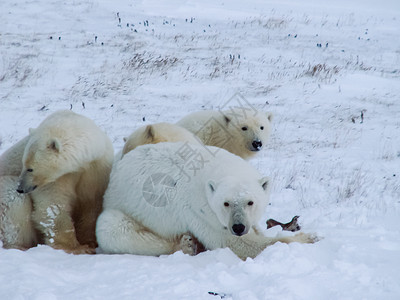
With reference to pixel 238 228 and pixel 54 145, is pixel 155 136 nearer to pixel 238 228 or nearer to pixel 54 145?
pixel 54 145

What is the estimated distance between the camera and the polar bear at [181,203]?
3.87 metres

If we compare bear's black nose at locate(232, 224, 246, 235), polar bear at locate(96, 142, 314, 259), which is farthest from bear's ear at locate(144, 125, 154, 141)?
bear's black nose at locate(232, 224, 246, 235)

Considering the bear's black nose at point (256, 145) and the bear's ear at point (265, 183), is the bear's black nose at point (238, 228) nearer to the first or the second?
the bear's ear at point (265, 183)

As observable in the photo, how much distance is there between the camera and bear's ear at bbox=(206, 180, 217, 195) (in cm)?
389

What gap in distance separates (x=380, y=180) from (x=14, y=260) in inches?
179

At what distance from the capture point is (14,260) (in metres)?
3.72

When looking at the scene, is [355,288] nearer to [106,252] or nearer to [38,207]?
[106,252]

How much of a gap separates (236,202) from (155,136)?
1674mm

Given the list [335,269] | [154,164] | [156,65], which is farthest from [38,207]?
[156,65]

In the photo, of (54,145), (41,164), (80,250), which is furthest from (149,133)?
(80,250)

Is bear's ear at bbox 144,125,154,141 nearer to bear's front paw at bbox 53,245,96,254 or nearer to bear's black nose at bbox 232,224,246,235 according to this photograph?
bear's front paw at bbox 53,245,96,254

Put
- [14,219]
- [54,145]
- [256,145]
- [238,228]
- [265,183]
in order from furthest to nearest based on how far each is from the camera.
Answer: [256,145]
[14,219]
[54,145]
[265,183]
[238,228]

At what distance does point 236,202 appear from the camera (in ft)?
12.4

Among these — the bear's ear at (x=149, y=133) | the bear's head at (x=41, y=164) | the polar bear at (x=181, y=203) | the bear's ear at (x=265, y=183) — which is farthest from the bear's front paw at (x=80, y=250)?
the bear's ear at (x=265, y=183)
